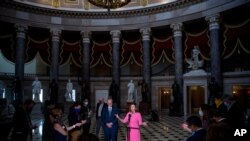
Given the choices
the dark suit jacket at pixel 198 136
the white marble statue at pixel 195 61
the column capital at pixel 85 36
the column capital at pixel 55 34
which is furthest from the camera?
the column capital at pixel 85 36

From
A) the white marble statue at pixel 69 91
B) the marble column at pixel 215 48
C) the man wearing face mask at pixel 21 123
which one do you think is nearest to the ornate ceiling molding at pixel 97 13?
the marble column at pixel 215 48

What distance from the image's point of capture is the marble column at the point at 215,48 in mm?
19422

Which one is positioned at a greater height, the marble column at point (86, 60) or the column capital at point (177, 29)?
the column capital at point (177, 29)

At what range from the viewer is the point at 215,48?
19625 mm

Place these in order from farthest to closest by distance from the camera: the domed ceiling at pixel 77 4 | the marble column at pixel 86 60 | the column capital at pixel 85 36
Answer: the column capital at pixel 85 36 → the marble column at pixel 86 60 → the domed ceiling at pixel 77 4

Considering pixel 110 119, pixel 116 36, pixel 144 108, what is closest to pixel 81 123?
pixel 110 119

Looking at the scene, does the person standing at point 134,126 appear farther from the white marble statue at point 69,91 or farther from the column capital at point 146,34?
the white marble statue at point 69,91

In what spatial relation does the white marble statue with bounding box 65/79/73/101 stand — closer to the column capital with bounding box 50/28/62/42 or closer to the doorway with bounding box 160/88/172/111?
the column capital with bounding box 50/28/62/42

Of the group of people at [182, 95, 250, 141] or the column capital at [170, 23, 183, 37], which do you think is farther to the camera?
the column capital at [170, 23, 183, 37]

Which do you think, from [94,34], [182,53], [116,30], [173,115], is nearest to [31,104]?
[173,115]

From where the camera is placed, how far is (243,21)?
1905 centimetres

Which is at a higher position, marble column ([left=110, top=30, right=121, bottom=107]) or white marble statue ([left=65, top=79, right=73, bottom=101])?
marble column ([left=110, top=30, right=121, bottom=107])

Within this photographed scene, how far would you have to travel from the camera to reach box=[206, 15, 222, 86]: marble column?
19422 mm

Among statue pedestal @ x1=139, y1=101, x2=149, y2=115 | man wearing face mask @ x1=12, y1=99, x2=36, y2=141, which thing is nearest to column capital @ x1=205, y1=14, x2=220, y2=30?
statue pedestal @ x1=139, y1=101, x2=149, y2=115
